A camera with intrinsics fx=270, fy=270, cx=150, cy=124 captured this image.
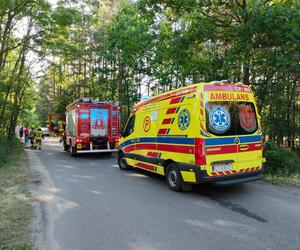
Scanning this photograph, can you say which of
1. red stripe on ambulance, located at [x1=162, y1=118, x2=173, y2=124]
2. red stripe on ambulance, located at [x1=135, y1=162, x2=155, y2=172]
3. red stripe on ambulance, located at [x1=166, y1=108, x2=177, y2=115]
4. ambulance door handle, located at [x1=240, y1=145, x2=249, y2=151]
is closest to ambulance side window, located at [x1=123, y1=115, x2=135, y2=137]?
red stripe on ambulance, located at [x1=135, y1=162, x2=155, y2=172]

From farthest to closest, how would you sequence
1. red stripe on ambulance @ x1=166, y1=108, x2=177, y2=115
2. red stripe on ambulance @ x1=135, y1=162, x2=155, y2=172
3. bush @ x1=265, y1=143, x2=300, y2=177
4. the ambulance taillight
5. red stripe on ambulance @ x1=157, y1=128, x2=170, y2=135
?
bush @ x1=265, y1=143, x2=300, y2=177
red stripe on ambulance @ x1=135, y1=162, x2=155, y2=172
red stripe on ambulance @ x1=157, y1=128, x2=170, y2=135
red stripe on ambulance @ x1=166, y1=108, x2=177, y2=115
the ambulance taillight

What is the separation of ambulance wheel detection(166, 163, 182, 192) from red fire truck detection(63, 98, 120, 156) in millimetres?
7918

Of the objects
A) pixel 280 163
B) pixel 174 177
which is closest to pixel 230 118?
pixel 174 177

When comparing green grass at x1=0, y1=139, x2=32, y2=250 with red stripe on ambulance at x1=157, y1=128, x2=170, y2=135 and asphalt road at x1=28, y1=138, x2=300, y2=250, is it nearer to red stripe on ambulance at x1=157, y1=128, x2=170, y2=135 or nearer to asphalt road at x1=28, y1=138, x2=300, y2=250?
asphalt road at x1=28, y1=138, x2=300, y2=250

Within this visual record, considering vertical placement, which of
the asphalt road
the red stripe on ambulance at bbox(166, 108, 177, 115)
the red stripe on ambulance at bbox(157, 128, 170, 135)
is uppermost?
the red stripe on ambulance at bbox(166, 108, 177, 115)

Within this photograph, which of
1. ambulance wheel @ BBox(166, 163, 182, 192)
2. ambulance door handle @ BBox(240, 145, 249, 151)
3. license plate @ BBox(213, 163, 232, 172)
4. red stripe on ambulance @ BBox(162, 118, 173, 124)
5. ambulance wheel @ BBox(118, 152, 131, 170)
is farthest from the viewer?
ambulance wheel @ BBox(118, 152, 131, 170)

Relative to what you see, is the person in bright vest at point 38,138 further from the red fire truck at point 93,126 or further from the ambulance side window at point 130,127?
the ambulance side window at point 130,127

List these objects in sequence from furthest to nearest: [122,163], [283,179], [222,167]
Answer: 1. [122,163]
2. [283,179]
3. [222,167]

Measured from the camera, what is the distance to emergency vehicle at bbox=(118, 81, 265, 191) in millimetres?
6230

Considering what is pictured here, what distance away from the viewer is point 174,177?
725 centimetres

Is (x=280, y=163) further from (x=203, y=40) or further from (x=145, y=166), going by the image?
(x=203, y=40)

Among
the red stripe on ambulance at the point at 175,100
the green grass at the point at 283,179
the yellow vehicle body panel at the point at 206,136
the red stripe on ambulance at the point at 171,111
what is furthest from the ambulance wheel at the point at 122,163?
the green grass at the point at 283,179

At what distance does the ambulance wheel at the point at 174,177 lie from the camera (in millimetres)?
6984

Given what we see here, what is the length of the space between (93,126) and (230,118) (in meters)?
9.64
